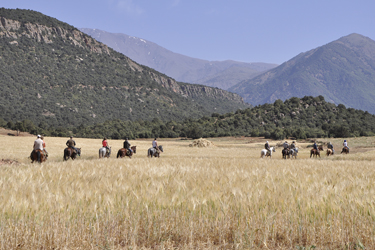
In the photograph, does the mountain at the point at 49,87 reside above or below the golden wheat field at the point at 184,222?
above

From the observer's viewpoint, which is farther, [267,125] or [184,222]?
[267,125]

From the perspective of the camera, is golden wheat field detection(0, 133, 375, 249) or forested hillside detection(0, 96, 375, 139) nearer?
golden wheat field detection(0, 133, 375, 249)

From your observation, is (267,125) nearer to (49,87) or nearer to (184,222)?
(49,87)

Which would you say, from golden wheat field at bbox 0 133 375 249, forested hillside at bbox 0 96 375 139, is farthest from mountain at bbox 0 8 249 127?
golden wheat field at bbox 0 133 375 249

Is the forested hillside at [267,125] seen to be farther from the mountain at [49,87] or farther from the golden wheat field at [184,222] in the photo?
the golden wheat field at [184,222]

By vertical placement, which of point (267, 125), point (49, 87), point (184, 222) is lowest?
point (184, 222)

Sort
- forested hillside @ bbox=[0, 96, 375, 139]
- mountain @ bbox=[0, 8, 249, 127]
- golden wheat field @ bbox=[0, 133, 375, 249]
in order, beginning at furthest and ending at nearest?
mountain @ bbox=[0, 8, 249, 127], forested hillside @ bbox=[0, 96, 375, 139], golden wheat field @ bbox=[0, 133, 375, 249]

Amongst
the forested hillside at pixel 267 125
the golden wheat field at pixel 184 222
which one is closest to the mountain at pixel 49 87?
the forested hillside at pixel 267 125

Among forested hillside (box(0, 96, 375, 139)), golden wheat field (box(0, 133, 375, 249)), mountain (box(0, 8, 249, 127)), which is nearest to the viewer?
golden wheat field (box(0, 133, 375, 249))

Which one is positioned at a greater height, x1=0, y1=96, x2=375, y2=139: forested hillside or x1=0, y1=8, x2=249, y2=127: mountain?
x1=0, y1=8, x2=249, y2=127: mountain

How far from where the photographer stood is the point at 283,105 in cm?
14375

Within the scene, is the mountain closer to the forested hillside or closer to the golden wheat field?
the forested hillside

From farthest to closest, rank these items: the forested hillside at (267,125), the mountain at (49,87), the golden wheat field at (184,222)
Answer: the mountain at (49,87)
the forested hillside at (267,125)
the golden wheat field at (184,222)

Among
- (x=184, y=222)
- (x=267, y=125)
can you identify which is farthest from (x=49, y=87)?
(x=184, y=222)
